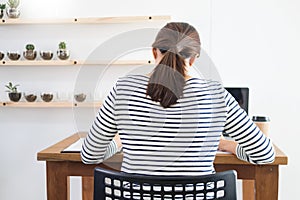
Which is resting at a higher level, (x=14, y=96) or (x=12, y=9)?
(x=12, y=9)

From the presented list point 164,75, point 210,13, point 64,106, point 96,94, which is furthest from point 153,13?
point 164,75

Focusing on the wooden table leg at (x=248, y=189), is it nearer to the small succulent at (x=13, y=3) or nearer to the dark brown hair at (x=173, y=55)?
the dark brown hair at (x=173, y=55)

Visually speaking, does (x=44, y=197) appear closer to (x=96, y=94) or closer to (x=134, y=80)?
(x=96, y=94)

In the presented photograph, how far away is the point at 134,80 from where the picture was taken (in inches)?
46.4

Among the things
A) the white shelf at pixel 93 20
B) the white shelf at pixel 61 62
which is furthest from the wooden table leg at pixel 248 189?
the white shelf at pixel 93 20

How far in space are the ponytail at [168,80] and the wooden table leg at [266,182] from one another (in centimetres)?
73

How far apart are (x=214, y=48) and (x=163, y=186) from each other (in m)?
1.62

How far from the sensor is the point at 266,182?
1719 mm

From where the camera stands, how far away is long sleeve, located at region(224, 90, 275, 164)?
1.22 m

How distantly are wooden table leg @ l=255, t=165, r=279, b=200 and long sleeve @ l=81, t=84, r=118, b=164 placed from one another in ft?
2.30

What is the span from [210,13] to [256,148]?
142 cm

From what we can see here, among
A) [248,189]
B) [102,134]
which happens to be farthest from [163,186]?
[248,189]

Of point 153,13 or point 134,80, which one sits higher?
point 153,13

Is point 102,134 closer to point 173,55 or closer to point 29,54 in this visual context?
point 173,55
